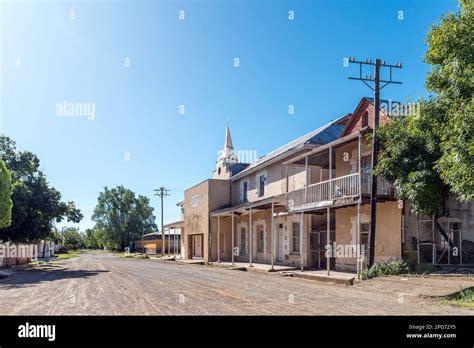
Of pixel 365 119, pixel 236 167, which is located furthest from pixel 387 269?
pixel 236 167

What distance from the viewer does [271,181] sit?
30906mm

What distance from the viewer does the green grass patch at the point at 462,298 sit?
11.7 metres

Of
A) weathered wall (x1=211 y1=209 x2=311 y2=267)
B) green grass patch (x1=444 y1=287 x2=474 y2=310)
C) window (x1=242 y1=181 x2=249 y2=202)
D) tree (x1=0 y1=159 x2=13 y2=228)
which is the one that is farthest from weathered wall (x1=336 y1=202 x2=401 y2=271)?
tree (x1=0 y1=159 x2=13 y2=228)

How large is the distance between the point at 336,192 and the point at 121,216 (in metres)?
76.9

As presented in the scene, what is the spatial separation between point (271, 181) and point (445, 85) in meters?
17.4

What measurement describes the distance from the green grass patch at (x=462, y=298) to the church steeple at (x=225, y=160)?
91.0ft

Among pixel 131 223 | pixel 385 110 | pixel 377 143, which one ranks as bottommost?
pixel 131 223

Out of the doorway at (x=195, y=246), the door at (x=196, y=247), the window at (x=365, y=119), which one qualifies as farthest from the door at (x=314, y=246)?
the door at (x=196, y=247)

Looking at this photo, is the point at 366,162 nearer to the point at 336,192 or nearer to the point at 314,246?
the point at 336,192

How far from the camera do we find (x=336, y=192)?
20.8 m

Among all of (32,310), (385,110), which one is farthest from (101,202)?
(32,310)
